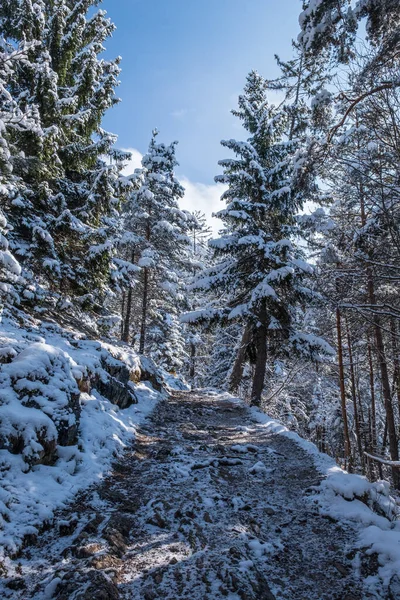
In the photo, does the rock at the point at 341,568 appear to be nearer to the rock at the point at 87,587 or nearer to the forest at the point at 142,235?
the forest at the point at 142,235

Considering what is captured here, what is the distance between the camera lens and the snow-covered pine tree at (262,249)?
12719mm

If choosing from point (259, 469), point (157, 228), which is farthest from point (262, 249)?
point (259, 469)

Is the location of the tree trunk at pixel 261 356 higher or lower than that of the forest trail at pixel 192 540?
higher

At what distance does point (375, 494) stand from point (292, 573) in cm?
204

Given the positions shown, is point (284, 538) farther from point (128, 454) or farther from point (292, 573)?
point (128, 454)

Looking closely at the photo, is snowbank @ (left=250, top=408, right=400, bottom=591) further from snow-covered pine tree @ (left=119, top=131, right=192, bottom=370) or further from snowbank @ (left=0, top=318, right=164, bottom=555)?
snow-covered pine tree @ (left=119, top=131, right=192, bottom=370)

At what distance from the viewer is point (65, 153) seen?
10062 mm

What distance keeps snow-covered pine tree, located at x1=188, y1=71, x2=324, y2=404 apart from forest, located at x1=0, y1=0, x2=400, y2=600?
81 millimetres

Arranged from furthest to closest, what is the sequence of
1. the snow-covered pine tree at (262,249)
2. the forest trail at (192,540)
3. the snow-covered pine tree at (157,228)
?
the snow-covered pine tree at (157,228) → the snow-covered pine tree at (262,249) → the forest trail at (192,540)

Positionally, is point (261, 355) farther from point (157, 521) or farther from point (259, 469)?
point (157, 521)

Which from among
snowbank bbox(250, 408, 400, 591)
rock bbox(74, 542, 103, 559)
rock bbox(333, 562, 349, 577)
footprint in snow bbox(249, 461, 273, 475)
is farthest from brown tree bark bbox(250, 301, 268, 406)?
rock bbox(74, 542, 103, 559)

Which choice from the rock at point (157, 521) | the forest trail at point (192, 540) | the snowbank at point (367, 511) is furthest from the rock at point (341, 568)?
the rock at point (157, 521)

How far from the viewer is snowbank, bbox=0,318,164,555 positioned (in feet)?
12.6

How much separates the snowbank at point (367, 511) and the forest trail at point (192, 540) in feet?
0.62
